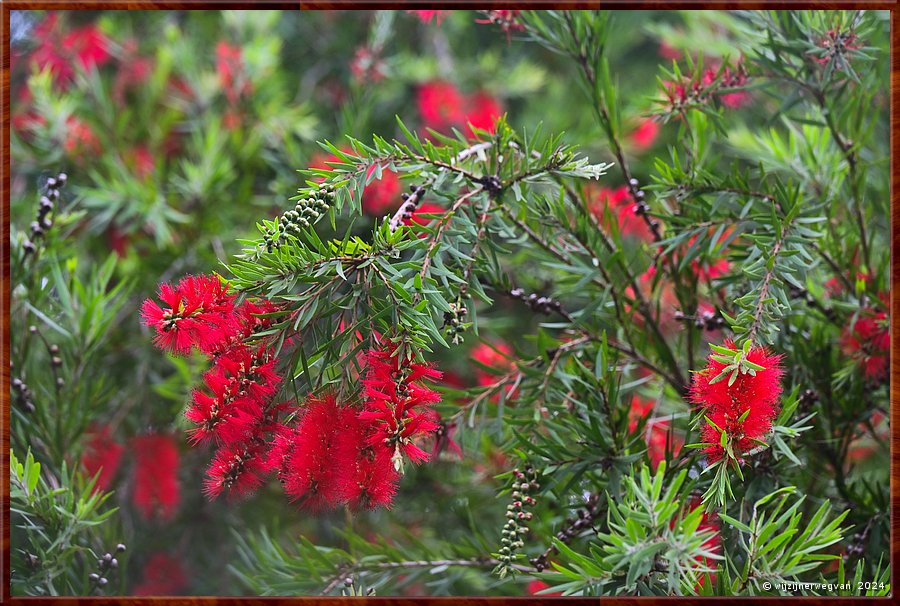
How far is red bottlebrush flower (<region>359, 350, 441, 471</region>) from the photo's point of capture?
1.28 feet

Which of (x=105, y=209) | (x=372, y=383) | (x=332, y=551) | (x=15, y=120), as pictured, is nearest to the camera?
(x=372, y=383)

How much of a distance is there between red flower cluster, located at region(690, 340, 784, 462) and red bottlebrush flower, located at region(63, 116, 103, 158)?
74 cm

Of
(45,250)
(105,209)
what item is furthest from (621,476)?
(105,209)

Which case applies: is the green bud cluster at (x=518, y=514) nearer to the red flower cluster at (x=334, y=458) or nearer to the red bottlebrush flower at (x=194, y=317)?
the red flower cluster at (x=334, y=458)

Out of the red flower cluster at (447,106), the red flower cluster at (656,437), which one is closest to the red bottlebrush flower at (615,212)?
the red flower cluster at (656,437)

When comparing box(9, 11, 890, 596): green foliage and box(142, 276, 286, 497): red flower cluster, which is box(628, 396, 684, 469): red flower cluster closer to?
box(9, 11, 890, 596): green foliage

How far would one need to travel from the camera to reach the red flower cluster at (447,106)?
1.05m

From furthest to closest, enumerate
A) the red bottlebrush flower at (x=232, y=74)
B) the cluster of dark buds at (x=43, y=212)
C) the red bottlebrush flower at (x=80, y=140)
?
1. the red bottlebrush flower at (x=232, y=74)
2. the red bottlebrush flower at (x=80, y=140)
3. the cluster of dark buds at (x=43, y=212)

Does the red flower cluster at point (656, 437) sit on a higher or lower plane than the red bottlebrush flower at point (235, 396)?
lower

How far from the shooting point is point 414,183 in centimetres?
47

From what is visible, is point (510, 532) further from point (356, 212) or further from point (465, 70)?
point (465, 70)

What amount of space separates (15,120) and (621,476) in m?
0.88

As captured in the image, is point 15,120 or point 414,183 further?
point 15,120

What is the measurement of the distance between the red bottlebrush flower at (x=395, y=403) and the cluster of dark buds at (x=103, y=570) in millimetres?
241
